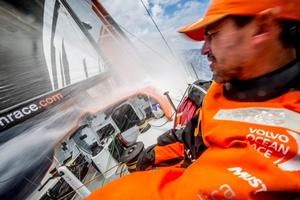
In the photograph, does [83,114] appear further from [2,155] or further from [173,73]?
[173,73]

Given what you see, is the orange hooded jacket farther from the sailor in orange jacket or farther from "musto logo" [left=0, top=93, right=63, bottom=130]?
"musto logo" [left=0, top=93, right=63, bottom=130]

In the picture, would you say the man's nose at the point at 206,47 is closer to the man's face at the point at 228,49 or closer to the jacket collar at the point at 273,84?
the man's face at the point at 228,49

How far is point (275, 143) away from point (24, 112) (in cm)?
132

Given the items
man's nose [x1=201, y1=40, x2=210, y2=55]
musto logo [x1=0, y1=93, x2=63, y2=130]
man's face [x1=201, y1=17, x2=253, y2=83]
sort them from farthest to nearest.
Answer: musto logo [x1=0, y1=93, x2=63, y2=130] < man's nose [x1=201, y1=40, x2=210, y2=55] < man's face [x1=201, y1=17, x2=253, y2=83]

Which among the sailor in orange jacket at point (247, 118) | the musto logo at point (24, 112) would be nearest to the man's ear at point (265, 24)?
the sailor in orange jacket at point (247, 118)

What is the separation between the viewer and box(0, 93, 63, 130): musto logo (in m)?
1.12

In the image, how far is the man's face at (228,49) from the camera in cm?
45

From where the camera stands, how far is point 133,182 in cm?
44

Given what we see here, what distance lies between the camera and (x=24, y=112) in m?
1.28

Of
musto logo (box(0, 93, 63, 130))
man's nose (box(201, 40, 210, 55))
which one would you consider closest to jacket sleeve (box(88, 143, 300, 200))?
man's nose (box(201, 40, 210, 55))

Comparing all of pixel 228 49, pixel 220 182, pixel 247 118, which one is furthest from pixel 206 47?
pixel 220 182

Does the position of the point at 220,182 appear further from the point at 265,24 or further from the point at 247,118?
the point at 265,24

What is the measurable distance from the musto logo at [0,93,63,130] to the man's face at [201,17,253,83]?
1.10 m

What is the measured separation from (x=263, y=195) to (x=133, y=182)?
9.6 inches
